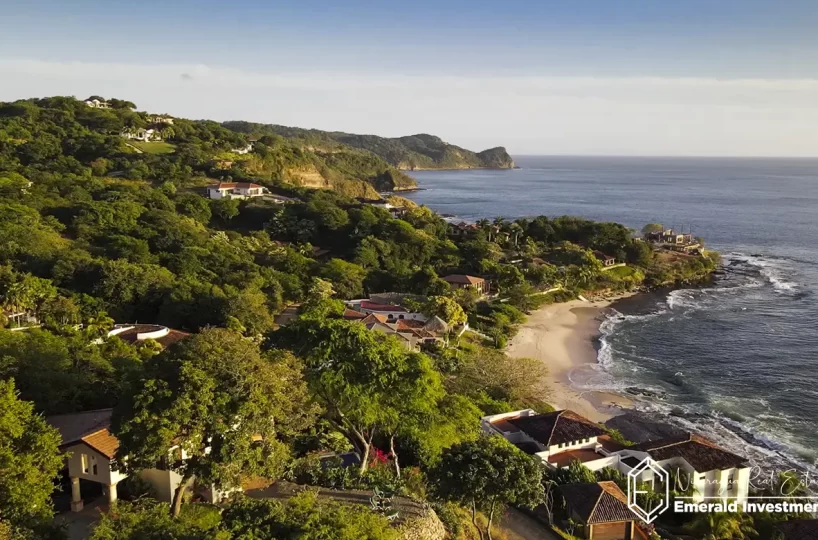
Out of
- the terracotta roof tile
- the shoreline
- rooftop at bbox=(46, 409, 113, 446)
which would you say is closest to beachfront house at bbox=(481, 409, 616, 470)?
the shoreline

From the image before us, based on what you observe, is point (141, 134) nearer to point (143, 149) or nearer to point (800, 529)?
point (143, 149)

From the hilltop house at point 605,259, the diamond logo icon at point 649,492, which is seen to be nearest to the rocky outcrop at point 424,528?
the diamond logo icon at point 649,492

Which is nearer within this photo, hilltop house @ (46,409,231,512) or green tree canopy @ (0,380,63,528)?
green tree canopy @ (0,380,63,528)

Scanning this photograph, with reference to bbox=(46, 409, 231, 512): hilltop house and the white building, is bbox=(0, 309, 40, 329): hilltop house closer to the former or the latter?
bbox=(46, 409, 231, 512): hilltop house

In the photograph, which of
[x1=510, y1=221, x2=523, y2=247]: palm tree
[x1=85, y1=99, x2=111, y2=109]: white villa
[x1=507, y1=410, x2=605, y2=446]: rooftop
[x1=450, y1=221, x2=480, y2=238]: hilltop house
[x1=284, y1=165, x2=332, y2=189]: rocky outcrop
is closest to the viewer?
[x1=507, y1=410, x2=605, y2=446]: rooftop

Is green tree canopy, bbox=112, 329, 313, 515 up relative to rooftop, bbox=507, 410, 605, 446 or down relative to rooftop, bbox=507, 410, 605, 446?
up

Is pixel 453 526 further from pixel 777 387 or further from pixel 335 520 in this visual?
pixel 777 387

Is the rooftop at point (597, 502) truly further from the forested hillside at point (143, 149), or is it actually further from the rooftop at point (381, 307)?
the forested hillside at point (143, 149)

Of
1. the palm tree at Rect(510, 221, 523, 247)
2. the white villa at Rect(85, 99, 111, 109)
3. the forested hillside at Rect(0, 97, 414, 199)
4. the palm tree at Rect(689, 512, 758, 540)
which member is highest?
the white villa at Rect(85, 99, 111, 109)
